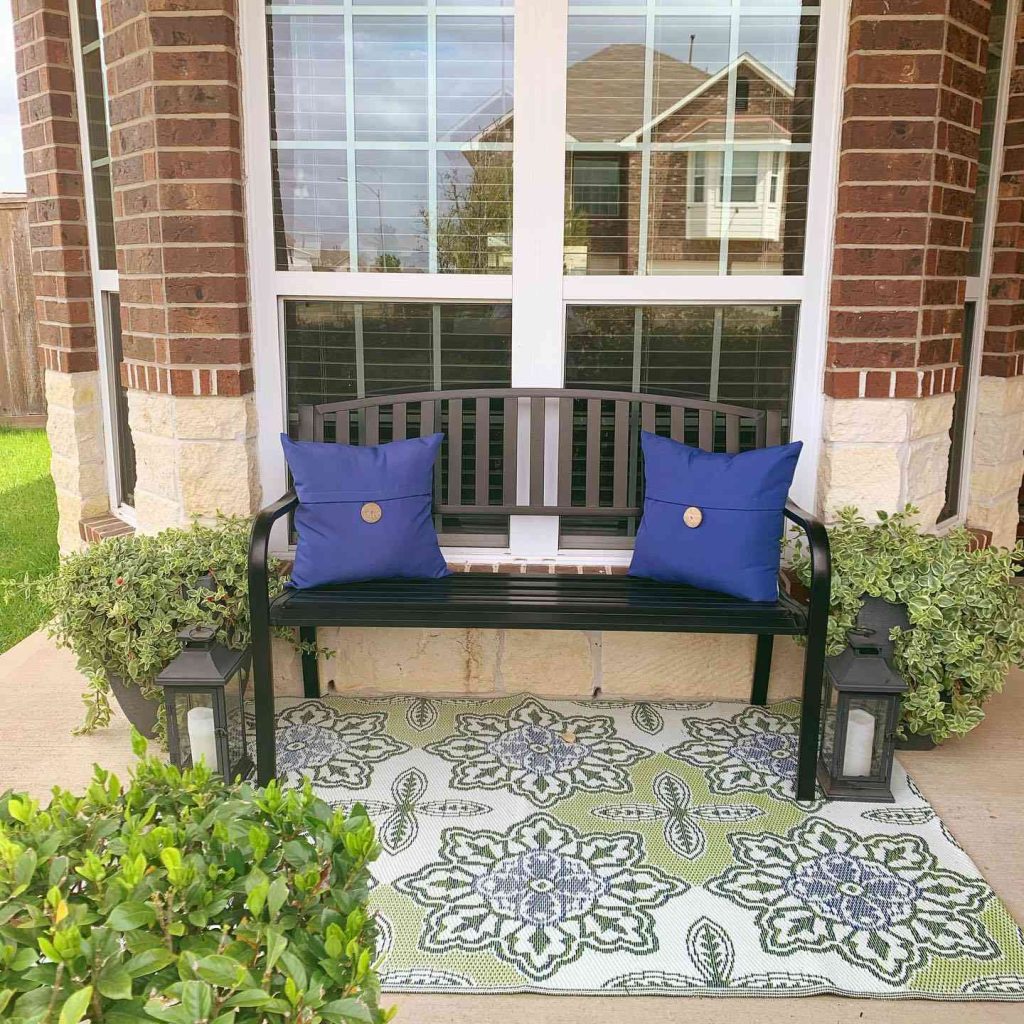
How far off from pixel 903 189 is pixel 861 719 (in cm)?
152

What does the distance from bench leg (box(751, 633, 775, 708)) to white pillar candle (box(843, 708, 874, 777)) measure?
550mm

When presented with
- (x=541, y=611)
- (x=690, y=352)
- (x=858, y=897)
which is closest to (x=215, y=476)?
(x=541, y=611)

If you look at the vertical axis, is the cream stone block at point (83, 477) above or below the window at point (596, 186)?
below

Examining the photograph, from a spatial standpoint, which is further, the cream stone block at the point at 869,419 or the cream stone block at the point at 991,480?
the cream stone block at the point at 991,480

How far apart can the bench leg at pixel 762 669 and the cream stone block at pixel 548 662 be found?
51cm

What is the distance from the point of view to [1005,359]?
363 centimetres

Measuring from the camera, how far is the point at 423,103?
3.09m

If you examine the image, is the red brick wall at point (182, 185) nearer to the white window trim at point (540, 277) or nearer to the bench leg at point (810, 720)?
the white window trim at point (540, 277)

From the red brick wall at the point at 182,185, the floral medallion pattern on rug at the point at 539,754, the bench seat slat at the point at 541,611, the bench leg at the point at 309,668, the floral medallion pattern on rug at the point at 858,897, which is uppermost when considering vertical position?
the red brick wall at the point at 182,185

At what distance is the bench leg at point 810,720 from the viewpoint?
265 centimetres

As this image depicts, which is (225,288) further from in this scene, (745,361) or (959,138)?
(959,138)

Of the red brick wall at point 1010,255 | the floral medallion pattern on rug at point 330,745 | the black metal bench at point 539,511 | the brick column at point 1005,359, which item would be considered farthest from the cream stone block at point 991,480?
the floral medallion pattern on rug at point 330,745

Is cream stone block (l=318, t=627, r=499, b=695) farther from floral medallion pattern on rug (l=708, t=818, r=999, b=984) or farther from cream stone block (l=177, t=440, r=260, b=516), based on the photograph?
floral medallion pattern on rug (l=708, t=818, r=999, b=984)

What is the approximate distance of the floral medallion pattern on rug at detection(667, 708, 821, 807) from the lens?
2.77m
